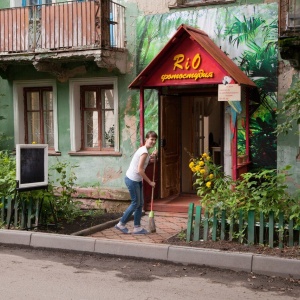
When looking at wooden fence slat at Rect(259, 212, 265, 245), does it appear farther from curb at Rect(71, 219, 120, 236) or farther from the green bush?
curb at Rect(71, 219, 120, 236)

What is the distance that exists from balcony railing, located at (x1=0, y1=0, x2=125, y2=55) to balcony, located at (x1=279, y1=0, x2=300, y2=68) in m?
3.86

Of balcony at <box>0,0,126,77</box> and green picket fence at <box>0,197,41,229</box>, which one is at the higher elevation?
balcony at <box>0,0,126,77</box>

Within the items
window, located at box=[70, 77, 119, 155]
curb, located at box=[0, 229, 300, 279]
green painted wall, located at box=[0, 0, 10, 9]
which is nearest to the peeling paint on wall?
window, located at box=[70, 77, 119, 155]

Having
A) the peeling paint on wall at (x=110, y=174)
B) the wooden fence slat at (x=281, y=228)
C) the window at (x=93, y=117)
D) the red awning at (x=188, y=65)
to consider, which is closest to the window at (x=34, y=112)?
the window at (x=93, y=117)

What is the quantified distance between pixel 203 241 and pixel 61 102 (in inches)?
251

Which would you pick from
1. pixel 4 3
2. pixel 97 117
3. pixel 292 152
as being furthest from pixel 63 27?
pixel 292 152

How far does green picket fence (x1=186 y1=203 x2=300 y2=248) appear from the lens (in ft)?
25.3

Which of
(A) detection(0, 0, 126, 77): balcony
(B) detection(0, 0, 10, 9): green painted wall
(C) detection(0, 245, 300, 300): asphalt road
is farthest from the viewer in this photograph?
(B) detection(0, 0, 10, 9): green painted wall

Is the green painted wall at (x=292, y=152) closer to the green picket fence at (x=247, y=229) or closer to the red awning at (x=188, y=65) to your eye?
the red awning at (x=188, y=65)

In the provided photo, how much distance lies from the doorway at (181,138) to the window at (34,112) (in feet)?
9.91

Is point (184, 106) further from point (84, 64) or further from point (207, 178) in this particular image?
point (207, 178)

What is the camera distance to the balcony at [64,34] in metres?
11.6

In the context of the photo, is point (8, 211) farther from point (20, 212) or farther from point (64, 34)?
point (64, 34)

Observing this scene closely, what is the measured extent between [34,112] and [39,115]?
18 cm
